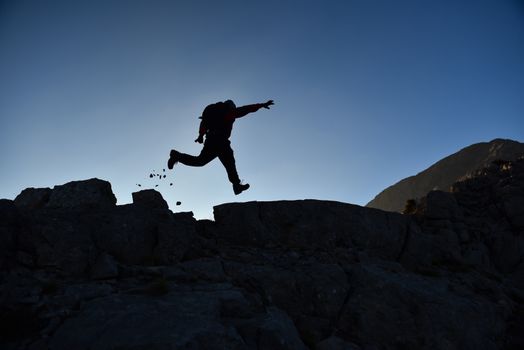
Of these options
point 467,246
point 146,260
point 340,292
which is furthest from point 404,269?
point 146,260

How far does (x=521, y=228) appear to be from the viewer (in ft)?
57.9

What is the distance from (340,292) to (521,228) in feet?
45.8

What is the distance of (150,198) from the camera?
11594 mm

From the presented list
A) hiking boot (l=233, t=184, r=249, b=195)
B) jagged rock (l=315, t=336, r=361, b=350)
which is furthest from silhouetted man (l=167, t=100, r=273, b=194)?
jagged rock (l=315, t=336, r=361, b=350)

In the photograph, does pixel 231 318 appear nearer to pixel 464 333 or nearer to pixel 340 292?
pixel 340 292

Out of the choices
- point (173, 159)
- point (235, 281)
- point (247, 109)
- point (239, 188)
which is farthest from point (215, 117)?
point (235, 281)

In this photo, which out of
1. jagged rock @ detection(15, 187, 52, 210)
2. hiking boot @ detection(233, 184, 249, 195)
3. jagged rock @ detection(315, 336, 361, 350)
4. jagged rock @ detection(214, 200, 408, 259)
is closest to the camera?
jagged rock @ detection(315, 336, 361, 350)

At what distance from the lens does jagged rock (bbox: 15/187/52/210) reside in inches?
451

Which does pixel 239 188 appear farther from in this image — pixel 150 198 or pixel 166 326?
pixel 166 326

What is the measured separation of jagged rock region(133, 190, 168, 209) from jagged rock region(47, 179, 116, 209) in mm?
736

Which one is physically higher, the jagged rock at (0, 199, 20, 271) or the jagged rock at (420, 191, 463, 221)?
the jagged rock at (0, 199, 20, 271)

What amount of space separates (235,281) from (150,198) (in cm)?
477

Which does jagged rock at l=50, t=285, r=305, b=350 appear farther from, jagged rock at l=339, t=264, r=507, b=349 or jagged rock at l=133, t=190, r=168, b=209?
jagged rock at l=133, t=190, r=168, b=209

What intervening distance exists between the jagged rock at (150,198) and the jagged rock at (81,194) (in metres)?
0.74
